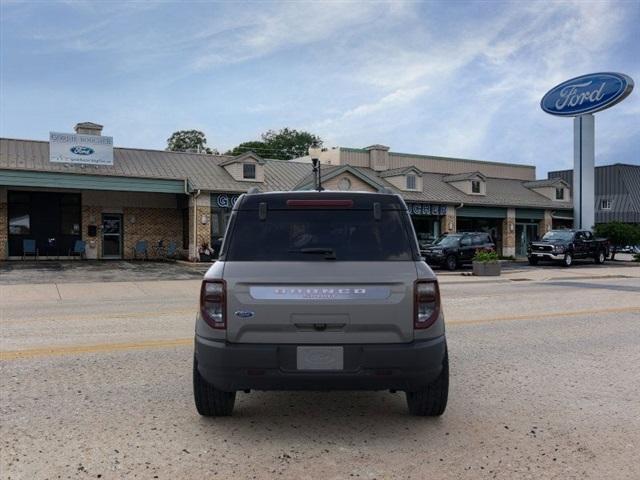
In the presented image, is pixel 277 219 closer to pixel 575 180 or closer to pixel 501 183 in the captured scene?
pixel 575 180

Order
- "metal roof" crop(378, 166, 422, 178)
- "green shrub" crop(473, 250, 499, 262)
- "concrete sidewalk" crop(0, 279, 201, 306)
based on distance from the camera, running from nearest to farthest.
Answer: "concrete sidewalk" crop(0, 279, 201, 306) → "green shrub" crop(473, 250, 499, 262) → "metal roof" crop(378, 166, 422, 178)

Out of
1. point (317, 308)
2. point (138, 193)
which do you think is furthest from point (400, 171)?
point (317, 308)

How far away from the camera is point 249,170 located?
99.6 feet

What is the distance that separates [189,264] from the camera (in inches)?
1022

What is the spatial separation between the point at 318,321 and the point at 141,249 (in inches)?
1044

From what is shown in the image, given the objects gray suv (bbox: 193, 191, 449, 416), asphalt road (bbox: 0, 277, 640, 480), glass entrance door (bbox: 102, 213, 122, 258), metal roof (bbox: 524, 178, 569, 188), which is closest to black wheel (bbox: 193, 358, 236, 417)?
asphalt road (bbox: 0, 277, 640, 480)

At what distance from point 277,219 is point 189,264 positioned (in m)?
22.2

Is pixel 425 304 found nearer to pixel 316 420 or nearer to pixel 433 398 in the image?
pixel 433 398

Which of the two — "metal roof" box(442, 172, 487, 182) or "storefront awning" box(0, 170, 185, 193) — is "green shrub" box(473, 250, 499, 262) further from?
"metal roof" box(442, 172, 487, 182)

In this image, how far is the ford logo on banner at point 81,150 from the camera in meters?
26.3

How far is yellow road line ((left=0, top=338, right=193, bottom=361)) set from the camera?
714 centimetres

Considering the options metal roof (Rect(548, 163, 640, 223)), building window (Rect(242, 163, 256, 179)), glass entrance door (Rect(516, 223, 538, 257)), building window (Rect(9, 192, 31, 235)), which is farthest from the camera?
metal roof (Rect(548, 163, 640, 223))

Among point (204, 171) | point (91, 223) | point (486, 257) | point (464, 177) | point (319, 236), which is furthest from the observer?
point (464, 177)

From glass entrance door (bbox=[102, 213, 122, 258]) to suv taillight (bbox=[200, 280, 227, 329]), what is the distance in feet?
87.4
